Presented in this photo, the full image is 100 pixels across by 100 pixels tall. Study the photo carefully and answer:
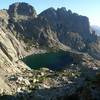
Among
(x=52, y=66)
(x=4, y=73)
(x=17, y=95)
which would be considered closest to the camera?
(x=17, y=95)

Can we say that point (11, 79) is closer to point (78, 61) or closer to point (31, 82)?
point (31, 82)

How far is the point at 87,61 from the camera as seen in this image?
614 feet

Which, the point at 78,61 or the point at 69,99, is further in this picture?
the point at 78,61

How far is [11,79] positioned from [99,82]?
49.1m

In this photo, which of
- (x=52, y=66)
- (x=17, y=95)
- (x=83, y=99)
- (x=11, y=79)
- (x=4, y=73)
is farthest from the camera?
(x=52, y=66)

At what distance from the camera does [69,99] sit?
52500mm

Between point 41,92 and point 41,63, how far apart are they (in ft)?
371

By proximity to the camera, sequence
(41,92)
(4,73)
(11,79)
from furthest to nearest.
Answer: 1. (4,73)
2. (11,79)
3. (41,92)

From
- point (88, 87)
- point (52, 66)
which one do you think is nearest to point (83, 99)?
point (88, 87)

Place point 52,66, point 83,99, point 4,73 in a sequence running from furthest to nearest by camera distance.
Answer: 1. point 52,66
2. point 4,73
3. point 83,99

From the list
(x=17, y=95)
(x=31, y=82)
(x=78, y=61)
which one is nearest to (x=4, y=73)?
(x=31, y=82)

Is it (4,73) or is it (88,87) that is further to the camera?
(4,73)

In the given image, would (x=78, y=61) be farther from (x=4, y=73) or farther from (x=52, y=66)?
(x=4, y=73)

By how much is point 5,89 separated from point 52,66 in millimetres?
103612
